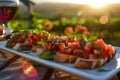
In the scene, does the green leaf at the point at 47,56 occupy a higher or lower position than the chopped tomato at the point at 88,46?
lower

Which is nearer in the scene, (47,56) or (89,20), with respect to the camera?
(47,56)

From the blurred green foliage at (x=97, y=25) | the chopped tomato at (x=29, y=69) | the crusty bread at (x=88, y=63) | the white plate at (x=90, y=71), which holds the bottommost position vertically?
the blurred green foliage at (x=97, y=25)

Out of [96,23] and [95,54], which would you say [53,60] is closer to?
[95,54]

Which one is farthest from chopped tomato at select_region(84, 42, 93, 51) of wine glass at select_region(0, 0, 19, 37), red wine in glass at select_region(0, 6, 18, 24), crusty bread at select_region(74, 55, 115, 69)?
red wine in glass at select_region(0, 6, 18, 24)

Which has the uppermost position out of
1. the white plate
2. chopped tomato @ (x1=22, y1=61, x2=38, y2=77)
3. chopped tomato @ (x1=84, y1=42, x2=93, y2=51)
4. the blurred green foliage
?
chopped tomato @ (x1=84, y1=42, x2=93, y2=51)

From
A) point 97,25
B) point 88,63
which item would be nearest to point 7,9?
point 88,63

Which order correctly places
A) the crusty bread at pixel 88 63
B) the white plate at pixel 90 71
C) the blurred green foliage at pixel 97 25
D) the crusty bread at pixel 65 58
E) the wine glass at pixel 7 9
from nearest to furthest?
1. the white plate at pixel 90 71
2. the crusty bread at pixel 88 63
3. the crusty bread at pixel 65 58
4. the wine glass at pixel 7 9
5. the blurred green foliage at pixel 97 25

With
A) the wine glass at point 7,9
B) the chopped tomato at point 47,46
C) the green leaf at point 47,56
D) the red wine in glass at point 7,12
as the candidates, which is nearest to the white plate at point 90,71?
the green leaf at point 47,56

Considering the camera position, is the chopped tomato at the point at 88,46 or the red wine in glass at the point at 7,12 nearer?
the chopped tomato at the point at 88,46

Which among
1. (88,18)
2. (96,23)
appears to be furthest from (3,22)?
(88,18)

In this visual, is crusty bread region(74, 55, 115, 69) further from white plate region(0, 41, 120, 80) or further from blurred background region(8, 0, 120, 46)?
blurred background region(8, 0, 120, 46)

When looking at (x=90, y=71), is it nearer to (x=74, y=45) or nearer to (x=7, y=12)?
(x=74, y=45)

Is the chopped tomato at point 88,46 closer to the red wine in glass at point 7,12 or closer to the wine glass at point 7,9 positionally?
the wine glass at point 7,9
